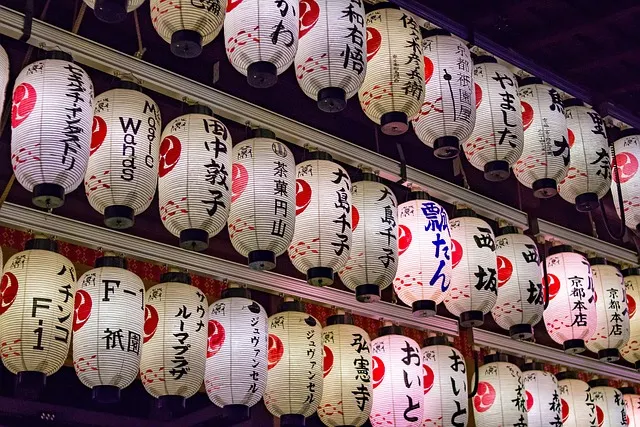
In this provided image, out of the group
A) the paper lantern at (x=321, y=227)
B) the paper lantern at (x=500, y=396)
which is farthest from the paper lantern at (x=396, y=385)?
the paper lantern at (x=321, y=227)

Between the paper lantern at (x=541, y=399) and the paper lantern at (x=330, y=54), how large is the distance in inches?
125

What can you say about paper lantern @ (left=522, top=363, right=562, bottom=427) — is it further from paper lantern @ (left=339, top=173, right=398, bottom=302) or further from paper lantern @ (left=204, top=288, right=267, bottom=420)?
paper lantern @ (left=204, top=288, right=267, bottom=420)

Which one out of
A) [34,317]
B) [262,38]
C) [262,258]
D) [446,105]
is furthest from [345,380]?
[262,38]

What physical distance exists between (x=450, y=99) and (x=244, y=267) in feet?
5.86

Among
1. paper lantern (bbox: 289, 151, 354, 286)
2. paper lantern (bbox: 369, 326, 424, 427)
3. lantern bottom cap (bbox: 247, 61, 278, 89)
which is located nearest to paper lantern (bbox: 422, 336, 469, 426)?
paper lantern (bbox: 369, 326, 424, 427)

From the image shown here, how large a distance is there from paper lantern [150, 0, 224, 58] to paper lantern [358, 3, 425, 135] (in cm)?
109

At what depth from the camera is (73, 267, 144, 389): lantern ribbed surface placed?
15.2 ft

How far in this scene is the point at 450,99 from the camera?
5535 millimetres

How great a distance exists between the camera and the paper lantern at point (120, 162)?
4566 millimetres

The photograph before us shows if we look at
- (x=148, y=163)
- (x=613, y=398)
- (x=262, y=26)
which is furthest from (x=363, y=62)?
(x=613, y=398)

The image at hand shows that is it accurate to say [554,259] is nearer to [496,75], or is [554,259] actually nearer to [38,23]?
[496,75]

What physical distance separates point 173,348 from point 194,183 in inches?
36.8

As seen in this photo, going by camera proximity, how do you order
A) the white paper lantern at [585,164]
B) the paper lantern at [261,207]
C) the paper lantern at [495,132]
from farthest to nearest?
the white paper lantern at [585,164] → the paper lantern at [495,132] → the paper lantern at [261,207]

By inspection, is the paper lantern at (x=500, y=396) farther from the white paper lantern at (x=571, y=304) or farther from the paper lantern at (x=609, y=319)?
the paper lantern at (x=609, y=319)
